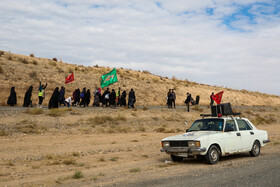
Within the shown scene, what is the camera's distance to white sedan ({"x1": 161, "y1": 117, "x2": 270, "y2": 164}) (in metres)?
10.8

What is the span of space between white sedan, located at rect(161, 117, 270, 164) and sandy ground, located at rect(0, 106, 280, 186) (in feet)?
1.38

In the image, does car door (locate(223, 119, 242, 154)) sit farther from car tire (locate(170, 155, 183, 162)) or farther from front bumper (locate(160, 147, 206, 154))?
car tire (locate(170, 155, 183, 162))

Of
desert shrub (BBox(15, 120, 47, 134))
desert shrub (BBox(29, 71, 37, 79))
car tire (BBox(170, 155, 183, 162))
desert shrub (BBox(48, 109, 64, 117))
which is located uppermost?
desert shrub (BBox(29, 71, 37, 79))

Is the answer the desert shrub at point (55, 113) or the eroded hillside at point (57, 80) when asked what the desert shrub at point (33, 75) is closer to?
the eroded hillside at point (57, 80)

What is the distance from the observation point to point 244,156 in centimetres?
1330

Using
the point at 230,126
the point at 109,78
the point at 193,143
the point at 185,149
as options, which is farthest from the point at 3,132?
the point at 109,78

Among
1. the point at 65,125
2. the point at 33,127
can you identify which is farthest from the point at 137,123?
the point at 33,127

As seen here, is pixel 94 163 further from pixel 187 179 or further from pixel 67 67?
pixel 67 67

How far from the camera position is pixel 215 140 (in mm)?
11094

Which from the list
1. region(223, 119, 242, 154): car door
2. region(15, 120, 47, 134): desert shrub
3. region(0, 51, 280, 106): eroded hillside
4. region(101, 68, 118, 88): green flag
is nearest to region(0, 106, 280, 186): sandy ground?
region(15, 120, 47, 134): desert shrub

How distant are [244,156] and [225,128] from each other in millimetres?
2300

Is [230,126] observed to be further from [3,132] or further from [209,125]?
[3,132]

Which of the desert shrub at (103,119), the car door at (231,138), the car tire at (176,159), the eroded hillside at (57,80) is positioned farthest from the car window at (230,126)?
the eroded hillside at (57,80)

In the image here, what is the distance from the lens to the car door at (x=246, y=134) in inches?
482
